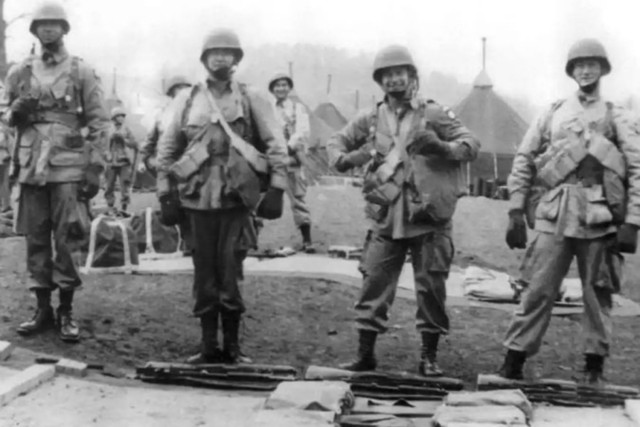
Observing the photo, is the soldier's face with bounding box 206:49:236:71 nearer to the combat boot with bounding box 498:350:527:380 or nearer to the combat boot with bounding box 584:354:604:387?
the combat boot with bounding box 498:350:527:380

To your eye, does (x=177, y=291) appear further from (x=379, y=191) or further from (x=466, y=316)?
(x=379, y=191)

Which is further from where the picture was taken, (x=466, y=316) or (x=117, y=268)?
(x=117, y=268)

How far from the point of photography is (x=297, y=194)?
13.6 m

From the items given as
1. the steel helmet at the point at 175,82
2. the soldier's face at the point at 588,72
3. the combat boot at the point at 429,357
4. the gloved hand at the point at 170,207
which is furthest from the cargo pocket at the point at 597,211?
the steel helmet at the point at 175,82

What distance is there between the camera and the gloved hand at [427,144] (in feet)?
22.9

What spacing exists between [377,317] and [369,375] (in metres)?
0.52

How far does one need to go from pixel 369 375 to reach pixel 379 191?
118 centimetres

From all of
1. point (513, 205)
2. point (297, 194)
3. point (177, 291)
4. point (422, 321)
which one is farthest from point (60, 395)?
point (297, 194)

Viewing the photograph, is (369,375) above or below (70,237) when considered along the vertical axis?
below

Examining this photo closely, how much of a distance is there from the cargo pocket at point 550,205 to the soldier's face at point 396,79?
1.12m

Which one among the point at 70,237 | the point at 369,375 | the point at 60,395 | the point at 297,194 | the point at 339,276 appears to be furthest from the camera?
the point at 297,194

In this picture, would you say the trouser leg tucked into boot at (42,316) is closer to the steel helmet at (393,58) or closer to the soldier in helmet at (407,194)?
the soldier in helmet at (407,194)

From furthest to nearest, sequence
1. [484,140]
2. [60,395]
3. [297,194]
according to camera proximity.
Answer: [484,140]
[297,194]
[60,395]

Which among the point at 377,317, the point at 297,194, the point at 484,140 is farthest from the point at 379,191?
the point at 484,140
